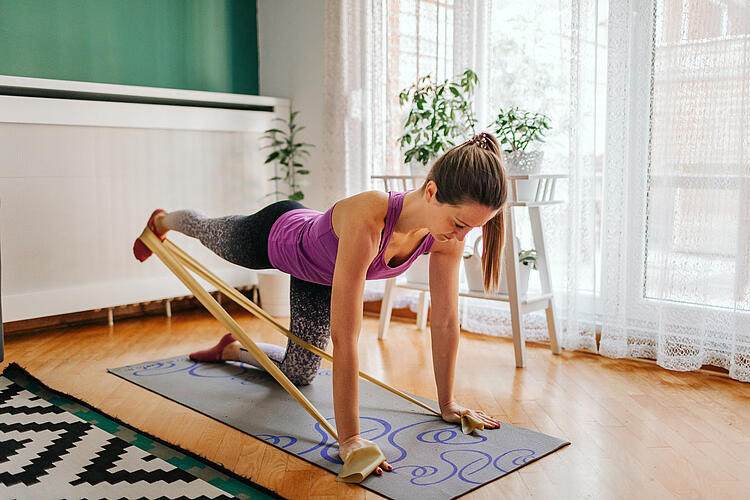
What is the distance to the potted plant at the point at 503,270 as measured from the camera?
9.30 ft

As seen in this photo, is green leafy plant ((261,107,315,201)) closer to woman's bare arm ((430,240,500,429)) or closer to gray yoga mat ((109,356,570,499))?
gray yoga mat ((109,356,570,499))

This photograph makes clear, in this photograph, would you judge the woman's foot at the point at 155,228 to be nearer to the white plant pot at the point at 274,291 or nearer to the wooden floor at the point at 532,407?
the wooden floor at the point at 532,407

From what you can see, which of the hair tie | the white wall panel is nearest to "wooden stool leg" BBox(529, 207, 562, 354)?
the hair tie

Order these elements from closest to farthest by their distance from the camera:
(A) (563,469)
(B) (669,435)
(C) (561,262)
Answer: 1. (A) (563,469)
2. (B) (669,435)
3. (C) (561,262)

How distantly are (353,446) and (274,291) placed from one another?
197cm

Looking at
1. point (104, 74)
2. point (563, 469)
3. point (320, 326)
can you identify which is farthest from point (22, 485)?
point (104, 74)

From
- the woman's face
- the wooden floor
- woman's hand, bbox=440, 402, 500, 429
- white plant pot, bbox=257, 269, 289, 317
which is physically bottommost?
the wooden floor

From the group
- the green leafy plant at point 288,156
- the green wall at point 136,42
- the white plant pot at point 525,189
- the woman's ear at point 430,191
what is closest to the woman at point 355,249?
the woman's ear at point 430,191

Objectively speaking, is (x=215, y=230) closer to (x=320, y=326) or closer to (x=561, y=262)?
(x=320, y=326)

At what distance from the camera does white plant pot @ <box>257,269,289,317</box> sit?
3.62 meters

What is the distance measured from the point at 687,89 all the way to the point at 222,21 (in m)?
2.55

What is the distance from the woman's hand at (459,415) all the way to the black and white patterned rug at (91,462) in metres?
0.65

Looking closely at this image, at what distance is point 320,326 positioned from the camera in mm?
2291

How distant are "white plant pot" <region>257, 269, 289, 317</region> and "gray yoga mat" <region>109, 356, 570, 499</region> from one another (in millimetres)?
1003
